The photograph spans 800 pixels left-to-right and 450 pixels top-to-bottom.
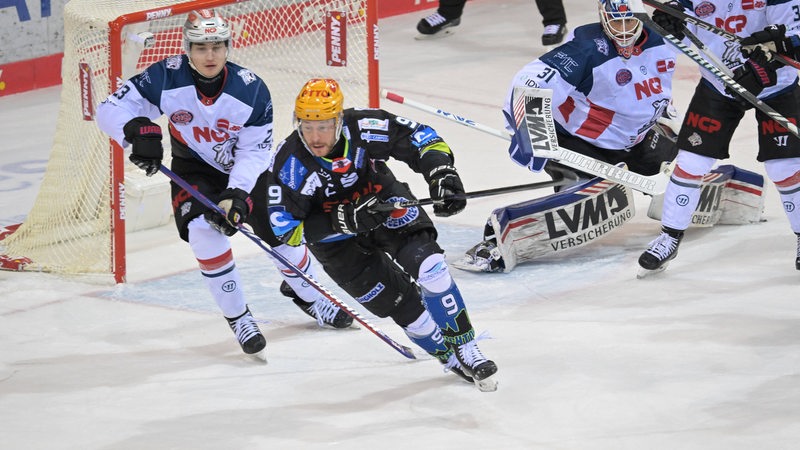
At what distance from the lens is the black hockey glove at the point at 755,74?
564 cm

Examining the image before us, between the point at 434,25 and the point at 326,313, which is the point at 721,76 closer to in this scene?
the point at 326,313

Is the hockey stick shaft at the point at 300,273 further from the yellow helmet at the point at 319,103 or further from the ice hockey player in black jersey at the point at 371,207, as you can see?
the yellow helmet at the point at 319,103

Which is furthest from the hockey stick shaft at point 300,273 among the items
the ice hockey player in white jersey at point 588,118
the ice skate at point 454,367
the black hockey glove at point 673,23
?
the black hockey glove at point 673,23

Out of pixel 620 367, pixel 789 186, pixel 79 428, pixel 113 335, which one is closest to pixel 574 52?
pixel 789 186

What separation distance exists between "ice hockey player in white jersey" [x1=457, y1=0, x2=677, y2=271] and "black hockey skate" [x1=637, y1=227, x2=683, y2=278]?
39 cm

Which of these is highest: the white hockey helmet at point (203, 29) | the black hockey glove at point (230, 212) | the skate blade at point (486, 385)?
the white hockey helmet at point (203, 29)

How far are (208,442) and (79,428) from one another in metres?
0.50

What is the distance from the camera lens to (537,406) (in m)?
4.56

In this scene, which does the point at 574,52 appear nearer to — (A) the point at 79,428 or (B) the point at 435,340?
(B) the point at 435,340

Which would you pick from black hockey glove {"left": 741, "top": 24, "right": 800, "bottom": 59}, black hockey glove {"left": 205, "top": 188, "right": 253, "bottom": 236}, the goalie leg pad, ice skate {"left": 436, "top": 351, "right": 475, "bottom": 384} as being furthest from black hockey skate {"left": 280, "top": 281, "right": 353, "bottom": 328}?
black hockey glove {"left": 741, "top": 24, "right": 800, "bottom": 59}

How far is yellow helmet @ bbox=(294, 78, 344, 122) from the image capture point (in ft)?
14.7

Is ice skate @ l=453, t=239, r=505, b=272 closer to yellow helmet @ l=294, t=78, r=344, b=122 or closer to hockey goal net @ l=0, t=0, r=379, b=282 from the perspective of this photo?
hockey goal net @ l=0, t=0, r=379, b=282

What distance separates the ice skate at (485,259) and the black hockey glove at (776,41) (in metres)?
1.48

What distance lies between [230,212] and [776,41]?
2418 millimetres
